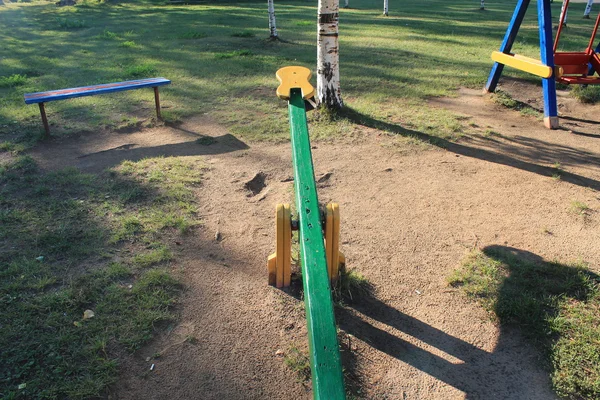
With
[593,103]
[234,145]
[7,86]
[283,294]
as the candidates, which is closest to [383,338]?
[283,294]

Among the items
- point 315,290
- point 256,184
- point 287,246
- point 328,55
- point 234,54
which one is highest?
point 328,55

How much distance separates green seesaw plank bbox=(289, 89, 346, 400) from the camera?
1585 millimetres

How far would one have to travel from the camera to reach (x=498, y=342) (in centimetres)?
241

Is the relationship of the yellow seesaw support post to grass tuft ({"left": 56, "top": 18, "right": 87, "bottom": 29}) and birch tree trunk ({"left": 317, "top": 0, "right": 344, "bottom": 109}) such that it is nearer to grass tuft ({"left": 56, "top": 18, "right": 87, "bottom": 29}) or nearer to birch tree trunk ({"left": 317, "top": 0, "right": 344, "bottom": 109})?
birch tree trunk ({"left": 317, "top": 0, "right": 344, "bottom": 109})

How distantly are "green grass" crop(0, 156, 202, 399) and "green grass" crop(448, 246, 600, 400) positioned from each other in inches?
74.6

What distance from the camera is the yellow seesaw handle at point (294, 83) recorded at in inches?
130

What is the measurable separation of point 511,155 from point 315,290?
3.68 metres

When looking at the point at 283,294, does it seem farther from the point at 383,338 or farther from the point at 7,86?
the point at 7,86

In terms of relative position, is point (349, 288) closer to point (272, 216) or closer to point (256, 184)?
point (272, 216)

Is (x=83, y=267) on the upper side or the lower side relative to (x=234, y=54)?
lower

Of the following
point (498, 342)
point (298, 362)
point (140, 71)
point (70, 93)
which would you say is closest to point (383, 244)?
point (498, 342)

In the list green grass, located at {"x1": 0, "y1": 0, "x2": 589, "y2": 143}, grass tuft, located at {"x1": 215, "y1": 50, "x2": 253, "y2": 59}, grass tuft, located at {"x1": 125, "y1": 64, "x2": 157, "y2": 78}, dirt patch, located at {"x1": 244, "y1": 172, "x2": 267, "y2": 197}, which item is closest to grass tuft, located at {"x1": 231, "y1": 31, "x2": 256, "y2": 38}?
green grass, located at {"x1": 0, "y1": 0, "x2": 589, "y2": 143}

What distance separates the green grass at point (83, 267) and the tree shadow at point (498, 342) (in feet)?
3.72

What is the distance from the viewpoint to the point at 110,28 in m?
13.0
